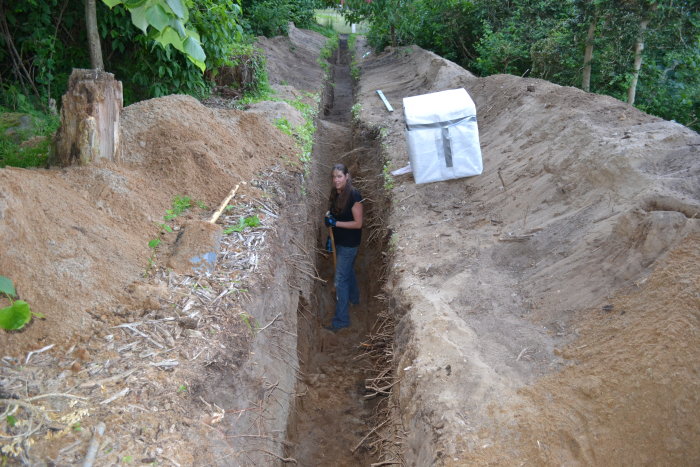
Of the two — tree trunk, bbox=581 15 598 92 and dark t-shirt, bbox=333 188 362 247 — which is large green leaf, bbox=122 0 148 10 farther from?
tree trunk, bbox=581 15 598 92

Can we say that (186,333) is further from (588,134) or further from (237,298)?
(588,134)

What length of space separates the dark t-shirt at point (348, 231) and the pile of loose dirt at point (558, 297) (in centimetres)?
58

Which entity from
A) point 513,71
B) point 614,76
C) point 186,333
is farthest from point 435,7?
point 186,333

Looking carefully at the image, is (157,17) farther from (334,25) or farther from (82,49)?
(334,25)

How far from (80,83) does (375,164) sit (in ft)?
17.1

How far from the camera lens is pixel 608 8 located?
7992 millimetres

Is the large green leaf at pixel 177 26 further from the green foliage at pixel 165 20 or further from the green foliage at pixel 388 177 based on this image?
the green foliage at pixel 388 177

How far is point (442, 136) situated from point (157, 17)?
17.1 ft

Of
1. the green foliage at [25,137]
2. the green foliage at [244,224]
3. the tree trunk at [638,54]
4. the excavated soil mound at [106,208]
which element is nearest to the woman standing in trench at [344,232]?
the excavated soil mound at [106,208]

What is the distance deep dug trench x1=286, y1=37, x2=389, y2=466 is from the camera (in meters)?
5.16

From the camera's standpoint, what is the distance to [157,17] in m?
2.04

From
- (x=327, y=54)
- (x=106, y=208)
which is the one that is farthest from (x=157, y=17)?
(x=327, y=54)

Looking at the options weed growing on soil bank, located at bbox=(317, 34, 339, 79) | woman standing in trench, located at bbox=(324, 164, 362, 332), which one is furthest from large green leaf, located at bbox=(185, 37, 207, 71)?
weed growing on soil bank, located at bbox=(317, 34, 339, 79)

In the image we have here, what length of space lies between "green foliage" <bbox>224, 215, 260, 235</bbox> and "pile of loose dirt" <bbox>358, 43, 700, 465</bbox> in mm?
1694
